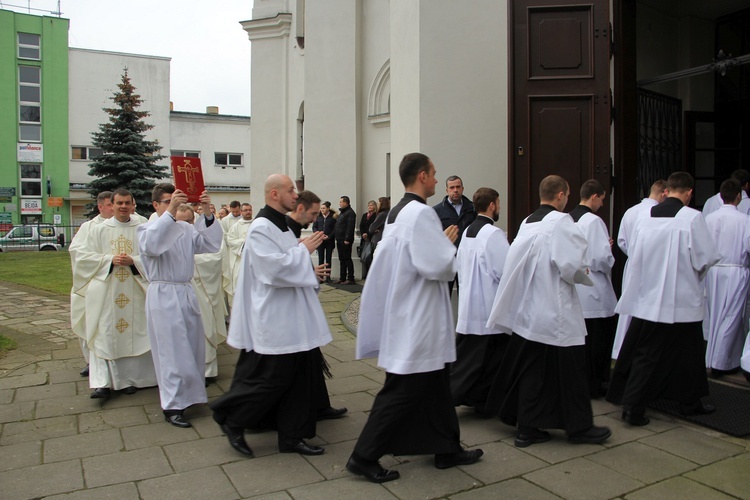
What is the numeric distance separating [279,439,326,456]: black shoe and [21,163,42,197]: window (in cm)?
4088

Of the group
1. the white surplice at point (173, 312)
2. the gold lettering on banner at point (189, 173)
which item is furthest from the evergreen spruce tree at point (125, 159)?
the gold lettering on banner at point (189, 173)

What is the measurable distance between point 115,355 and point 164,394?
1106mm

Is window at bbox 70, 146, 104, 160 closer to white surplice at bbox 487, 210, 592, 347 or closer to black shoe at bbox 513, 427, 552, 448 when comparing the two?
white surplice at bbox 487, 210, 592, 347

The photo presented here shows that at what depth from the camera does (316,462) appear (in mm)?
4508

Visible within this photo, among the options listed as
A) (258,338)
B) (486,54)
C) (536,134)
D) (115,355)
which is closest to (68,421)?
(115,355)

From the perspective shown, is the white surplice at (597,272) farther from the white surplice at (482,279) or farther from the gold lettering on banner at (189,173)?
the gold lettering on banner at (189,173)

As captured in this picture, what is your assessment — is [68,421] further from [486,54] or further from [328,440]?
[486,54]

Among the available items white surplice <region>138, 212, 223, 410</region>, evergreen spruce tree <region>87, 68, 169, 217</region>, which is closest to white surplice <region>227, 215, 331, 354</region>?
white surplice <region>138, 212, 223, 410</region>

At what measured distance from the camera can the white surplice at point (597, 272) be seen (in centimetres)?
580

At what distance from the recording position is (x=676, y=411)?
17.8 ft

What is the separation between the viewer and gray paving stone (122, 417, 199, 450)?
4.96 m

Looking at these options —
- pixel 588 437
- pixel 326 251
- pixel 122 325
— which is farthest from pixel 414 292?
pixel 326 251

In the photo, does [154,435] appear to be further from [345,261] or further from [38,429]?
[345,261]

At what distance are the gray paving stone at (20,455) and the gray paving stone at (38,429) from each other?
124 mm
